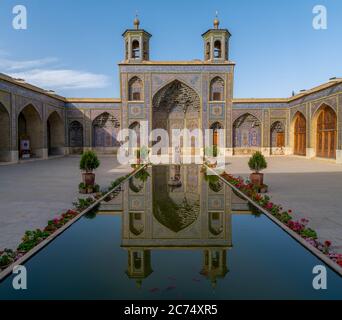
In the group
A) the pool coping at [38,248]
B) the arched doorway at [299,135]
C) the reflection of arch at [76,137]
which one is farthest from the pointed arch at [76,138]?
the pool coping at [38,248]

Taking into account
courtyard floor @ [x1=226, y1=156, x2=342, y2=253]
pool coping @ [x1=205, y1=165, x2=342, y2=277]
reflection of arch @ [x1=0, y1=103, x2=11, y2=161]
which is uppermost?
reflection of arch @ [x1=0, y1=103, x2=11, y2=161]

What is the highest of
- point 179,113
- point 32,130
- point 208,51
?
point 208,51

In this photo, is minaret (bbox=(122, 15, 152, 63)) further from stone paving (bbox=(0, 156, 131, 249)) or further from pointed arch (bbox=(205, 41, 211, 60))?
stone paving (bbox=(0, 156, 131, 249))

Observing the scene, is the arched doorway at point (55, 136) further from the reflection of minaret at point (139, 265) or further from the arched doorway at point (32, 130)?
the reflection of minaret at point (139, 265)

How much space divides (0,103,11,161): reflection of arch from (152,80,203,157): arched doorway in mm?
9497

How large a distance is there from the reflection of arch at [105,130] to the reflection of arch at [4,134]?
8063 millimetres

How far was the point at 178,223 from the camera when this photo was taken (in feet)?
16.4

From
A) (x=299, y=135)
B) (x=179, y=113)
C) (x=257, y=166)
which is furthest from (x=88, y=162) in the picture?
(x=299, y=135)

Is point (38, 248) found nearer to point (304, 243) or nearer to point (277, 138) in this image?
point (304, 243)

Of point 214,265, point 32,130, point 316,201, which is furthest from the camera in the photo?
point 32,130

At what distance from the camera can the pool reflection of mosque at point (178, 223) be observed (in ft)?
11.5

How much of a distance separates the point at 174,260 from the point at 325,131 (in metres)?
17.2

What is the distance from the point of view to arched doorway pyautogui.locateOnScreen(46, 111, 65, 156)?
23.1m

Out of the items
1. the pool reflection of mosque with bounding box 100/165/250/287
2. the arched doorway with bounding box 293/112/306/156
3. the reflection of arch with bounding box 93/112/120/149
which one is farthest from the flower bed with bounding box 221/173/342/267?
the reflection of arch with bounding box 93/112/120/149
